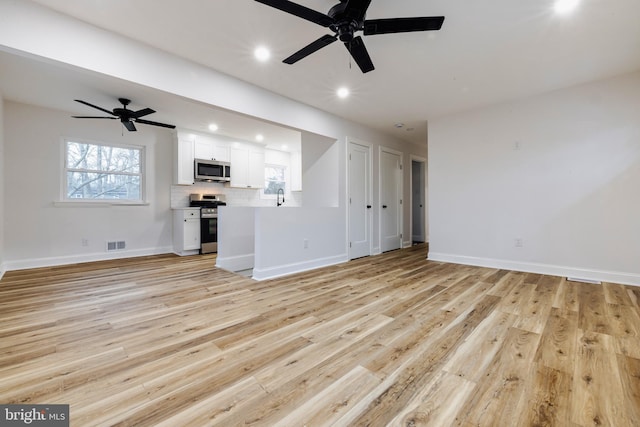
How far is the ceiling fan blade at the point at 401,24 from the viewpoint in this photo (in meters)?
1.86

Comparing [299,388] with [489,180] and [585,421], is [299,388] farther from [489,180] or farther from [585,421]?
[489,180]

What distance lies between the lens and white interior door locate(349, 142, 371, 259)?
4887 mm

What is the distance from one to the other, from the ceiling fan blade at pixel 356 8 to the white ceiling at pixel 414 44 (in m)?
0.45

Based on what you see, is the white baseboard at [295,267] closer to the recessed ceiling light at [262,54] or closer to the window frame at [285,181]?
the recessed ceiling light at [262,54]

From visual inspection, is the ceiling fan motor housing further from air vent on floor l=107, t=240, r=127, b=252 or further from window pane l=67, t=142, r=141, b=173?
air vent on floor l=107, t=240, r=127, b=252

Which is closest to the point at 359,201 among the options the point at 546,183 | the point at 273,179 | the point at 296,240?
the point at 296,240

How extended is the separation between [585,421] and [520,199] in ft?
11.4

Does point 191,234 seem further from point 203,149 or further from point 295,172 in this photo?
point 295,172

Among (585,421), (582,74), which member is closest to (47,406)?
(585,421)

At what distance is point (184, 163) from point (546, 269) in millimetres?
6405

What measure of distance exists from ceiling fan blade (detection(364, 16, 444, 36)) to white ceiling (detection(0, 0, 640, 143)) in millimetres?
378

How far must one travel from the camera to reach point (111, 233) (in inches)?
197

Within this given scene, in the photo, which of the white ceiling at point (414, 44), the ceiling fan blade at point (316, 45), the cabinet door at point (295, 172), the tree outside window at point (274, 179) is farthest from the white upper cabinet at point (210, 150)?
the ceiling fan blade at point (316, 45)

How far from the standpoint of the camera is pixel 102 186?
197 inches
